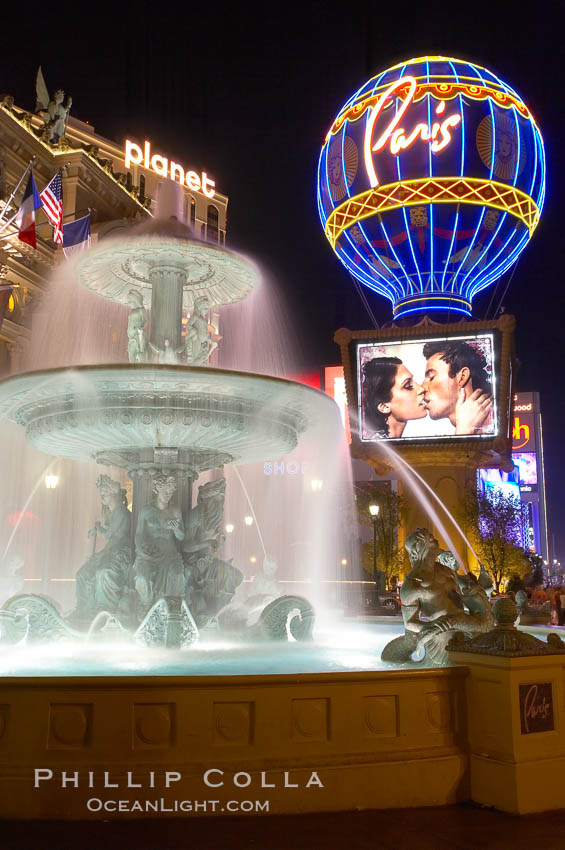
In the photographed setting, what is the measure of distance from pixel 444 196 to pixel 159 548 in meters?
38.9

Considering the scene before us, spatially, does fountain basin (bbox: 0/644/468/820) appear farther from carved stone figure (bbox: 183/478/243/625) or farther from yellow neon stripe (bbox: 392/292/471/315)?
yellow neon stripe (bbox: 392/292/471/315)

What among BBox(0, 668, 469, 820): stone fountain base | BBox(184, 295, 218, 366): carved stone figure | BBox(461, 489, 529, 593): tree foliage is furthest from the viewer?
BBox(461, 489, 529, 593): tree foliage

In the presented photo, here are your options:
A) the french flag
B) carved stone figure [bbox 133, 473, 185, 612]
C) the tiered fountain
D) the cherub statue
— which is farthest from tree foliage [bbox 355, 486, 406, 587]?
carved stone figure [bbox 133, 473, 185, 612]

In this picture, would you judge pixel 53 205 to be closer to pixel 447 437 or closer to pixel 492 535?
pixel 447 437

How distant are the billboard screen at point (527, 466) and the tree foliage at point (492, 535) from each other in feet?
206

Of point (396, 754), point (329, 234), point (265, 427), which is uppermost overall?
point (329, 234)

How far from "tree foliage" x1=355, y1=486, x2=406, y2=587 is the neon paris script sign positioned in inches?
736

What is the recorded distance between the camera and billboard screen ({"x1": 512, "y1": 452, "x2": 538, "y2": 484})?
11394 centimetres

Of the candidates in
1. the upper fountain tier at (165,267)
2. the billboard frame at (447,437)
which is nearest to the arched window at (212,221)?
the billboard frame at (447,437)

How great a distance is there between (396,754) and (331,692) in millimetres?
720

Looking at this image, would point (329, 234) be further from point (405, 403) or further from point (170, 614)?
point (170, 614)

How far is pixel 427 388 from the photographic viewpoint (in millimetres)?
43719

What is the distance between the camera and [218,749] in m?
6.10

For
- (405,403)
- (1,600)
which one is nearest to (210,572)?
(1,600)
